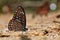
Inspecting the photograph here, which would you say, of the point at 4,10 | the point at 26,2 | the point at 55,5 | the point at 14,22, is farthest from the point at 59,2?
the point at 14,22

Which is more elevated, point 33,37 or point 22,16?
point 22,16

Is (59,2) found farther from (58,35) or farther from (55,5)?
(58,35)

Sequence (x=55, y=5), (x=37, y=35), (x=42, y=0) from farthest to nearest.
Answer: (x=42, y=0) → (x=55, y=5) → (x=37, y=35)

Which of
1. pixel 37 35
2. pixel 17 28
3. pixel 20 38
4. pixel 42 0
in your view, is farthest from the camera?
pixel 42 0

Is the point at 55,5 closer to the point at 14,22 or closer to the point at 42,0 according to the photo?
the point at 42,0

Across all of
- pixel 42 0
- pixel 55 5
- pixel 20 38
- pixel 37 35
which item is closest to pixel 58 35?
pixel 37 35

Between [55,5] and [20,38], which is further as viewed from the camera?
[55,5]
